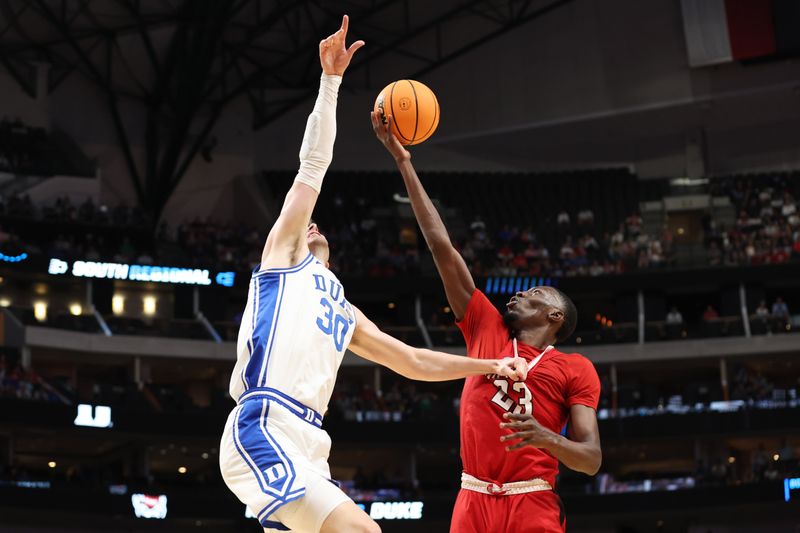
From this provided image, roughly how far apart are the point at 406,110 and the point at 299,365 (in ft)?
8.94

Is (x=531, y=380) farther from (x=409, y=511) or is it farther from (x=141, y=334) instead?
(x=141, y=334)

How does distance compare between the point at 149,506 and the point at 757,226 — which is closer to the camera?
the point at 149,506

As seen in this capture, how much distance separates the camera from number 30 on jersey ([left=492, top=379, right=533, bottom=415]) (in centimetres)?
693

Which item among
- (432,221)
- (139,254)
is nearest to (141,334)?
(139,254)

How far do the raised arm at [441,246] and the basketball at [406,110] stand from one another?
417mm

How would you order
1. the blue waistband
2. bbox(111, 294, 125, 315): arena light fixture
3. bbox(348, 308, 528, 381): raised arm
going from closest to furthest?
the blue waistband → bbox(348, 308, 528, 381): raised arm → bbox(111, 294, 125, 315): arena light fixture

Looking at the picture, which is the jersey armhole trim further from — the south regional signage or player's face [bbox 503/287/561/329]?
the south regional signage

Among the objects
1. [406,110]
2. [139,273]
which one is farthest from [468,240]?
[406,110]

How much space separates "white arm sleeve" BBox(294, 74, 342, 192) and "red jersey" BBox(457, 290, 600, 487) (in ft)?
5.54

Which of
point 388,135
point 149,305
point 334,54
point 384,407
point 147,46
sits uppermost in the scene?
point 147,46

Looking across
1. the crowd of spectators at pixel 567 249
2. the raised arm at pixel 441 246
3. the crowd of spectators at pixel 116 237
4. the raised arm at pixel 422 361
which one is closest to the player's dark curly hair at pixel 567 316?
the raised arm at pixel 441 246

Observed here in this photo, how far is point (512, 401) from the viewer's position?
696 centimetres

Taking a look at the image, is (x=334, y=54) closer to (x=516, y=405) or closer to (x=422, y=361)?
(x=422, y=361)

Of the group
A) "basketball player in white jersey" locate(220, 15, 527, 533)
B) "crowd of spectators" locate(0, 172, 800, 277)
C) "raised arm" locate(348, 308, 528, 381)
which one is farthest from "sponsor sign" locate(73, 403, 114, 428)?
"basketball player in white jersey" locate(220, 15, 527, 533)
